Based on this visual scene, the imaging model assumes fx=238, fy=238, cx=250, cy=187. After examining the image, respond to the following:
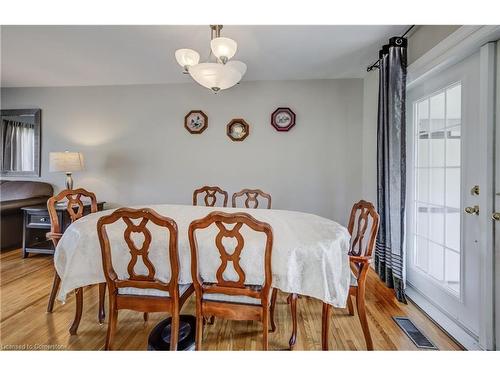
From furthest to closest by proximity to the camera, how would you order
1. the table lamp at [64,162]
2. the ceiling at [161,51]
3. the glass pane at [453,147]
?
the table lamp at [64,162] < the ceiling at [161,51] < the glass pane at [453,147]

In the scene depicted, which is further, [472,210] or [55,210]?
[55,210]

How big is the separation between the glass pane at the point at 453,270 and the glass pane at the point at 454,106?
3.30 feet

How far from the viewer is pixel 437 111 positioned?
199 cm

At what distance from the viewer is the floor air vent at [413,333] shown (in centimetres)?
161

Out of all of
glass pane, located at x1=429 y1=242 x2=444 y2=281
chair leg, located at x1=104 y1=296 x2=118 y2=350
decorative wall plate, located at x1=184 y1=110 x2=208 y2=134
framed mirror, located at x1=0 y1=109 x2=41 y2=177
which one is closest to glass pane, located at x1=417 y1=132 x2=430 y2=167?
glass pane, located at x1=429 y1=242 x2=444 y2=281

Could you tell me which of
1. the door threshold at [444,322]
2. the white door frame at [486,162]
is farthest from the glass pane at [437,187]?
the door threshold at [444,322]

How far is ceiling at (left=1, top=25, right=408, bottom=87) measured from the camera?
6.90 ft

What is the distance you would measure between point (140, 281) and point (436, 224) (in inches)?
91.7

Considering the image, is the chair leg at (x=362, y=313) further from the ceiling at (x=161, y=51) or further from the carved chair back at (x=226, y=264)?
the ceiling at (x=161, y=51)

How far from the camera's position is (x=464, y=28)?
1474 mm

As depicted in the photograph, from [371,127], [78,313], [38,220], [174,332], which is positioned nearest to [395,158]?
[371,127]

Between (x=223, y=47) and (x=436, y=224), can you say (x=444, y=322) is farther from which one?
(x=223, y=47)
